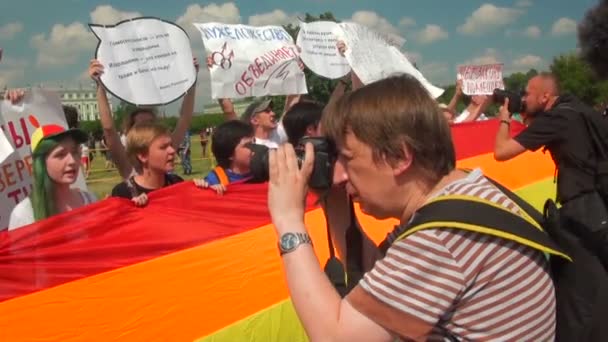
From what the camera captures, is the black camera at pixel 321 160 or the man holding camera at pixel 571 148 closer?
the black camera at pixel 321 160

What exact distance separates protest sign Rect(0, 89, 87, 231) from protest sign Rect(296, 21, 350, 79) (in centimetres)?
352

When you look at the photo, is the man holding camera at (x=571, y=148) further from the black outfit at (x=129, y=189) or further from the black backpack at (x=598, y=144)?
the black outfit at (x=129, y=189)

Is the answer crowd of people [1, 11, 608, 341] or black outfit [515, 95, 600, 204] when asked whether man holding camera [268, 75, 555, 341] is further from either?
black outfit [515, 95, 600, 204]

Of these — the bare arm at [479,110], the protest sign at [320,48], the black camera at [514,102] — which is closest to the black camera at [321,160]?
the black camera at [514,102]

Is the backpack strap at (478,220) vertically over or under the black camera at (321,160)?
under

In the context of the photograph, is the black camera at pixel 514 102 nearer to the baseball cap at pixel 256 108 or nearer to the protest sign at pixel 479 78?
the baseball cap at pixel 256 108

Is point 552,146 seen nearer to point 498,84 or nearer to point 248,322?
point 248,322

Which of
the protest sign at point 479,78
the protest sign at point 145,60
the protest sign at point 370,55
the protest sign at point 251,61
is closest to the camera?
the protest sign at point 145,60

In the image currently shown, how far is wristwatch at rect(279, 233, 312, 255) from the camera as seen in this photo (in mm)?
1559

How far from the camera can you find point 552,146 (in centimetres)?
419

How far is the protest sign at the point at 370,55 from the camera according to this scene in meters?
6.69

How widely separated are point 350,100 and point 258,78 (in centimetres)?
477

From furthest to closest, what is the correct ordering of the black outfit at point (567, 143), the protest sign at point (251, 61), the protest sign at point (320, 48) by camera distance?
the protest sign at point (320, 48) < the protest sign at point (251, 61) < the black outfit at point (567, 143)

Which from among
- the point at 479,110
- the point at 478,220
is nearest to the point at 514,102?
the point at 479,110
